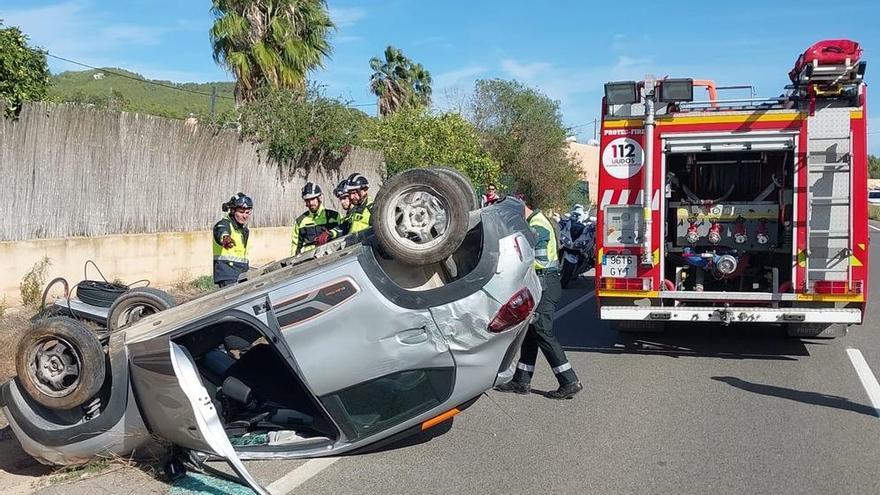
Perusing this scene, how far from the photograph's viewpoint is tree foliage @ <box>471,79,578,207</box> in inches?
1330

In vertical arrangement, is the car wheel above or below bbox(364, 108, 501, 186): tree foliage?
below

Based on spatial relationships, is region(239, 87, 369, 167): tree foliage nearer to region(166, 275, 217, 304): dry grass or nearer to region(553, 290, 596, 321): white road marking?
region(166, 275, 217, 304): dry grass

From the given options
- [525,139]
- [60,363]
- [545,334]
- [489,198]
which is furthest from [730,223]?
[525,139]

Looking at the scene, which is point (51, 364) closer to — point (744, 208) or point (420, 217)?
point (420, 217)

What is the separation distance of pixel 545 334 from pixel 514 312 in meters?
2.17

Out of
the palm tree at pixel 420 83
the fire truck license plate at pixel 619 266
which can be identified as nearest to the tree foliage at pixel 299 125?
the fire truck license plate at pixel 619 266

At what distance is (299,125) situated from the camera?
51.2 ft

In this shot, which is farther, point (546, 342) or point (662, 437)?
point (546, 342)

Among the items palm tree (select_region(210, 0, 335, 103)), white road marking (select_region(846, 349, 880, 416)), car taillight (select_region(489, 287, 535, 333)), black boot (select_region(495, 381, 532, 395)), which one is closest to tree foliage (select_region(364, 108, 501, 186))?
palm tree (select_region(210, 0, 335, 103))

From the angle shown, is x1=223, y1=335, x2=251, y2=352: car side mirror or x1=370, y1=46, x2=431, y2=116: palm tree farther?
x1=370, y1=46, x2=431, y2=116: palm tree

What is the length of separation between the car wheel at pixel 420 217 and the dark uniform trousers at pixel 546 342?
207 cm

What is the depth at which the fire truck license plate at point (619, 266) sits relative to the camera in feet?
28.2

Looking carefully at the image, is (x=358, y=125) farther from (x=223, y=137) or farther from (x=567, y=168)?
(x=567, y=168)

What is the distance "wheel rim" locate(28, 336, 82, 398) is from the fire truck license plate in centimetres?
547
